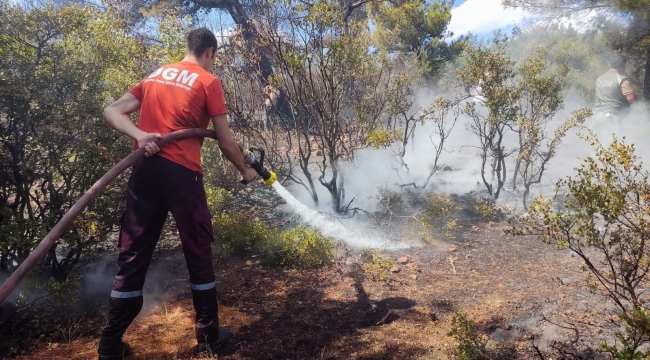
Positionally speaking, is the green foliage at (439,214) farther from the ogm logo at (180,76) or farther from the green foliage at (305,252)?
the ogm logo at (180,76)

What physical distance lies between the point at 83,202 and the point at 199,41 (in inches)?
47.3

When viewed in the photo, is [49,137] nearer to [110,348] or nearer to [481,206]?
[110,348]

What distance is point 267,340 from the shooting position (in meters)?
2.56

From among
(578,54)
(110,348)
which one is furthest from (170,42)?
(578,54)

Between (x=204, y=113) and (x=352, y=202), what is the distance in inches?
140

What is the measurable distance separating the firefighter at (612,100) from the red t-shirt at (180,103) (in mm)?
7250

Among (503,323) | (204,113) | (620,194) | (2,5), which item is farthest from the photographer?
(2,5)

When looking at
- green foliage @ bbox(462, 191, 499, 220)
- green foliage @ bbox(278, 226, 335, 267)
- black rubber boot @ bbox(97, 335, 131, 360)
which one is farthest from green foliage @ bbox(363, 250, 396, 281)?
green foliage @ bbox(462, 191, 499, 220)

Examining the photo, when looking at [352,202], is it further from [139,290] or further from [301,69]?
[139,290]

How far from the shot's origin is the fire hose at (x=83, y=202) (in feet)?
6.26

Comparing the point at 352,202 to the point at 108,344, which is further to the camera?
the point at 352,202

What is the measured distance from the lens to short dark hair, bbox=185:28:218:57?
255 cm

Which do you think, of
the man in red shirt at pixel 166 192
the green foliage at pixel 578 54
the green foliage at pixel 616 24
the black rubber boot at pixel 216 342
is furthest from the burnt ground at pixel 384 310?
the green foliage at pixel 578 54

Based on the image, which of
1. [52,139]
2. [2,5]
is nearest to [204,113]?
[52,139]
